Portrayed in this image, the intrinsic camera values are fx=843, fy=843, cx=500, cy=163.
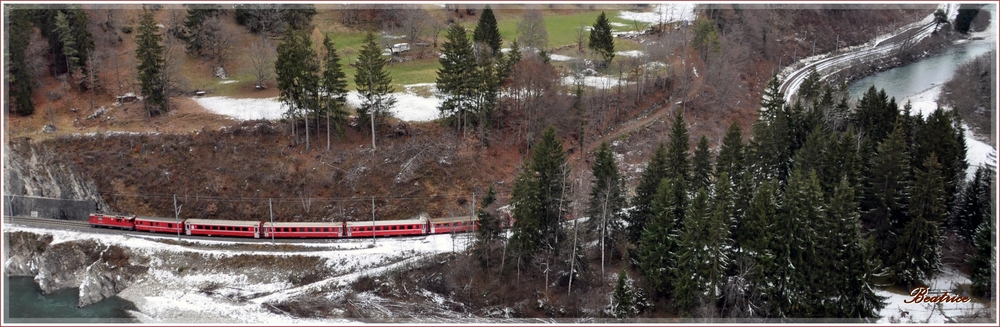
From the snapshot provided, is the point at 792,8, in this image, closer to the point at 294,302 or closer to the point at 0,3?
the point at 294,302

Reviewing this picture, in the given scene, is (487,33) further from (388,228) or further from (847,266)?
(847,266)

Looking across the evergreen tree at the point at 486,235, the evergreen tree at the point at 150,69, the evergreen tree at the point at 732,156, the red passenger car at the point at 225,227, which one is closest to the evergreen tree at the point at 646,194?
the evergreen tree at the point at 732,156

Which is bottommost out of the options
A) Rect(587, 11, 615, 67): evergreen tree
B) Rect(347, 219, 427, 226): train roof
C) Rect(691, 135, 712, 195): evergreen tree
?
Rect(347, 219, 427, 226): train roof

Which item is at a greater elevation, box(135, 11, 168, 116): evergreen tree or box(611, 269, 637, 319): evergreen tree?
box(135, 11, 168, 116): evergreen tree

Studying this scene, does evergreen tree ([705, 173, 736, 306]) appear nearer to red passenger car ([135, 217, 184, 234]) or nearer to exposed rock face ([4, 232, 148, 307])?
red passenger car ([135, 217, 184, 234])

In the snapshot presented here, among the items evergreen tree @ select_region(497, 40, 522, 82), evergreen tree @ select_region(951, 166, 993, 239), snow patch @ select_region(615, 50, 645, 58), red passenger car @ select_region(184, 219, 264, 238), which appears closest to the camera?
evergreen tree @ select_region(951, 166, 993, 239)

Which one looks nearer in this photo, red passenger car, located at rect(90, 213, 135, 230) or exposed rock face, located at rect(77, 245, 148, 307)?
exposed rock face, located at rect(77, 245, 148, 307)

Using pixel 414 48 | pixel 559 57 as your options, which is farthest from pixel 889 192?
pixel 414 48

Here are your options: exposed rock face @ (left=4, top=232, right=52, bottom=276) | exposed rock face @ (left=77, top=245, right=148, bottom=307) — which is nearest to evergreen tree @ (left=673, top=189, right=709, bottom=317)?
exposed rock face @ (left=77, top=245, right=148, bottom=307)

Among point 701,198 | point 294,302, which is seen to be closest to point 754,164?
point 701,198
